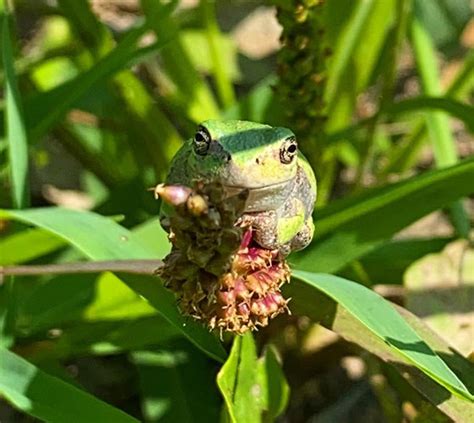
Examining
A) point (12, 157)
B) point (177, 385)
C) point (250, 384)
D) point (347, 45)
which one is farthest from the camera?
point (347, 45)

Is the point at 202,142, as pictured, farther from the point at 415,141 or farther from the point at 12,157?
the point at 415,141

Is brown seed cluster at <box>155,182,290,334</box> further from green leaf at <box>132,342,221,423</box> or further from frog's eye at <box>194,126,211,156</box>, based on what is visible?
green leaf at <box>132,342,221,423</box>

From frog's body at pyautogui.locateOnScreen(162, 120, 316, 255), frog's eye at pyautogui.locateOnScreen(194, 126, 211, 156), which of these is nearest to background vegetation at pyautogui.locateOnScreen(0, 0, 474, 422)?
frog's body at pyautogui.locateOnScreen(162, 120, 316, 255)

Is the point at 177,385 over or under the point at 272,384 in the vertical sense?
under

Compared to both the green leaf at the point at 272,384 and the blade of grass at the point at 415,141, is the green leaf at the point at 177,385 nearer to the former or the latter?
the green leaf at the point at 272,384

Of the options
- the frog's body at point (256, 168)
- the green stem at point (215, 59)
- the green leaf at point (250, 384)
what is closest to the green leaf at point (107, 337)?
the green leaf at point (250, 384)

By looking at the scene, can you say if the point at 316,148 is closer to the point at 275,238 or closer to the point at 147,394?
the point at 147,394

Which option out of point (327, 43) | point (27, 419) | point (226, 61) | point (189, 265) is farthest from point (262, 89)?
point (189, 265)

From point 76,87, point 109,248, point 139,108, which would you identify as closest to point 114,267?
point 109,248
